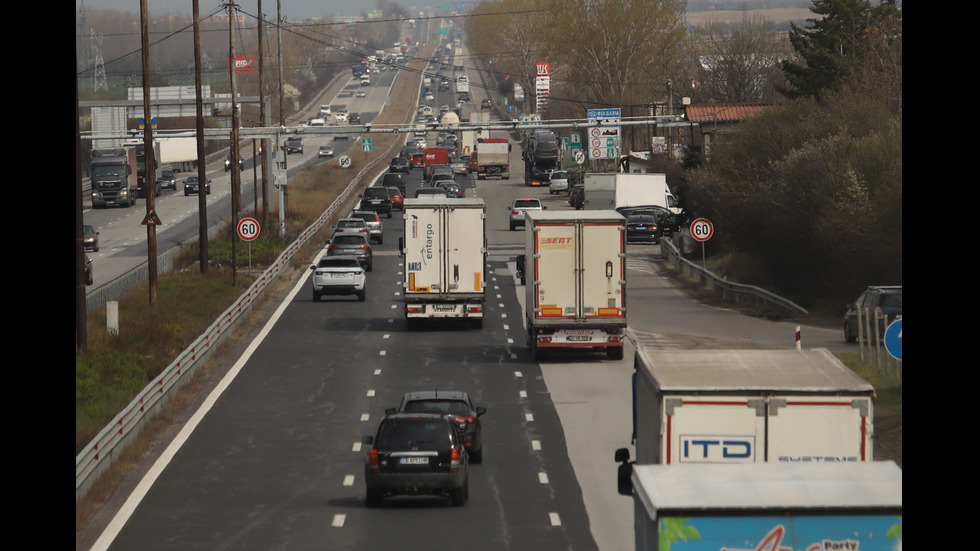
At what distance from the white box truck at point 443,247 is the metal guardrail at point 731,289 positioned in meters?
10.5

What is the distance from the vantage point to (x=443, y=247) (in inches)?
1506

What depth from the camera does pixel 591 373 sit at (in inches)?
1276

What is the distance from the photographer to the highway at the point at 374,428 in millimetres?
18609

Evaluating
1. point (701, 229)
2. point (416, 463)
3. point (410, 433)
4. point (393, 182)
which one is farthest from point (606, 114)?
point (416, 463)

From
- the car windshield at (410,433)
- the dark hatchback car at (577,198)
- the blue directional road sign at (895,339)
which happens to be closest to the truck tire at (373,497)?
the car windshield at (410,433)

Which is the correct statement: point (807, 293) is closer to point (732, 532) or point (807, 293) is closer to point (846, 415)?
point (846, 415)

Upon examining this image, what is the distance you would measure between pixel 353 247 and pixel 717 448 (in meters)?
41.0

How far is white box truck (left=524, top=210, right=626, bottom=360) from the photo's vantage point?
3341cm

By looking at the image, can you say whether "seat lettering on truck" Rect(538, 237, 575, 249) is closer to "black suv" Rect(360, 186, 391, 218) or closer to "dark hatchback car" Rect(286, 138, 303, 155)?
"black suv" Rect(360, 186, 391, 218)

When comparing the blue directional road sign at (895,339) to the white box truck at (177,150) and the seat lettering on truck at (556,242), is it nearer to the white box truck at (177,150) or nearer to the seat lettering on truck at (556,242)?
the seat lettering on truck at (556,242)

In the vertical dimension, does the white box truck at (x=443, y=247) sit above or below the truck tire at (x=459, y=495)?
above

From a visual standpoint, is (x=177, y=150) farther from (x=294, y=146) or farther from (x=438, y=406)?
(x=438, y=406)

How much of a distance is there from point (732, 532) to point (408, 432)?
10.5m
